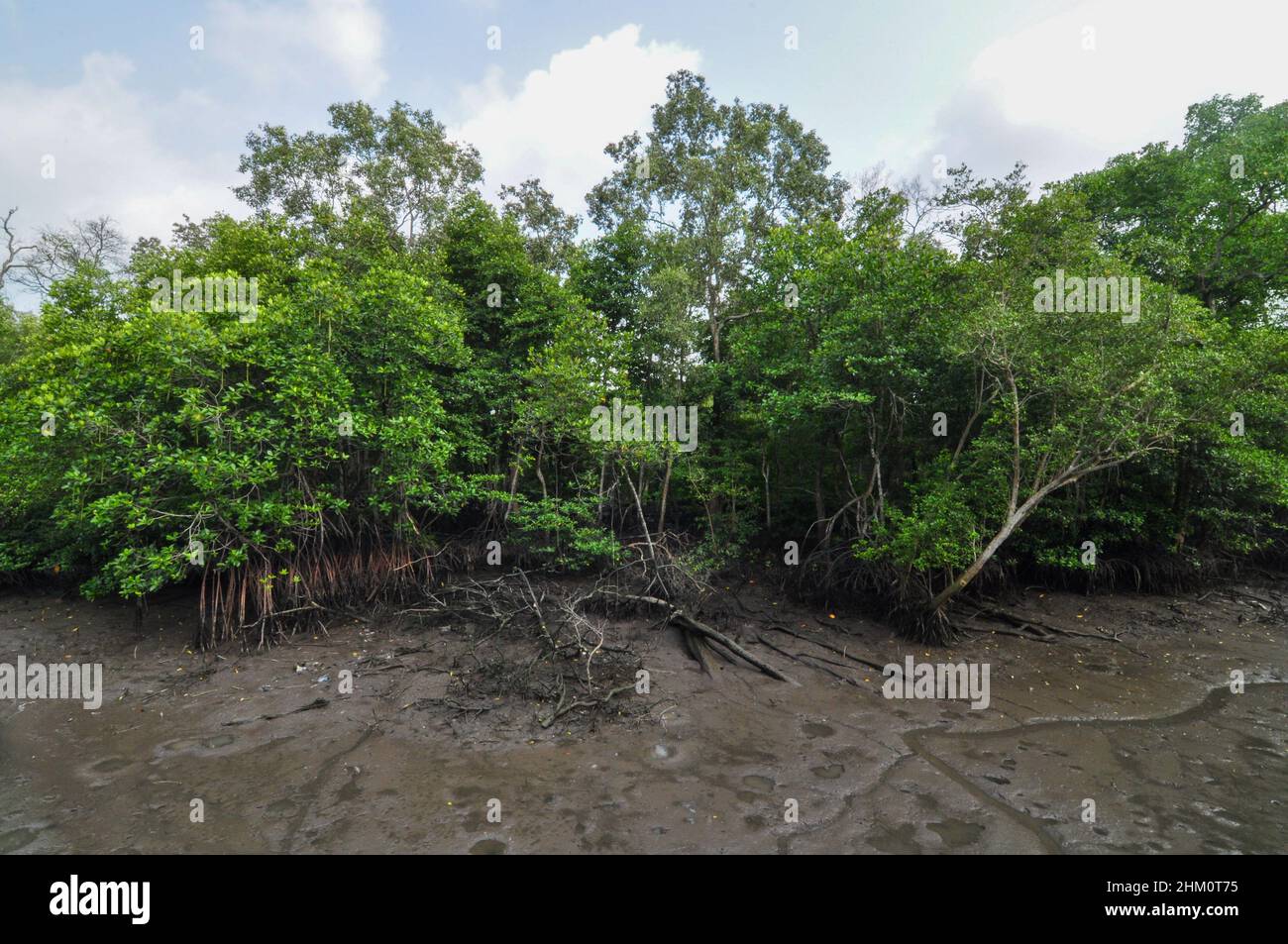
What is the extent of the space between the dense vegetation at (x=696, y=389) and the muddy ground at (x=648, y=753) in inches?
69.1

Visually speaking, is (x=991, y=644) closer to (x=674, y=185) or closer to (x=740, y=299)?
(x=740, y=299)

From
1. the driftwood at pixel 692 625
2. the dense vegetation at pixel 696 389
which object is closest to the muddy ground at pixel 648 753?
the driftwood at pixel 692 625

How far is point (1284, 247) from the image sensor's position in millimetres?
12234

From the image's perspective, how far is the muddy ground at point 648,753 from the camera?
16.2ft

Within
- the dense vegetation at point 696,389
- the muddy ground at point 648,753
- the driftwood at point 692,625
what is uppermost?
the dense vegetation at point 696,389

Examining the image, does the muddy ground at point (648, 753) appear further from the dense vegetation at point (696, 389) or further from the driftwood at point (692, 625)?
the dense vegetation at point (696, 389)

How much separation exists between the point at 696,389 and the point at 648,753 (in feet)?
30.5

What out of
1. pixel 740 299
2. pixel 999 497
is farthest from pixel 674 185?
pixel 999 497

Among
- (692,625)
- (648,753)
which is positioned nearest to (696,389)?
(692,625)

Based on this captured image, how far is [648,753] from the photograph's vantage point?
6.43 meters

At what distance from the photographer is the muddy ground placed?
494cm

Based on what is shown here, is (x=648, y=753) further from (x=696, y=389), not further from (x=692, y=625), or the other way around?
(x=696, y=389)

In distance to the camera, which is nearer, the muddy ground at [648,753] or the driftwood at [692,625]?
the muddy ground at [648,753]

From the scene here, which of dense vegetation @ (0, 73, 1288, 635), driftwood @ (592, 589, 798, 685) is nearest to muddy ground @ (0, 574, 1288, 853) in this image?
driftwood @ (592, 589, 798, 685)
